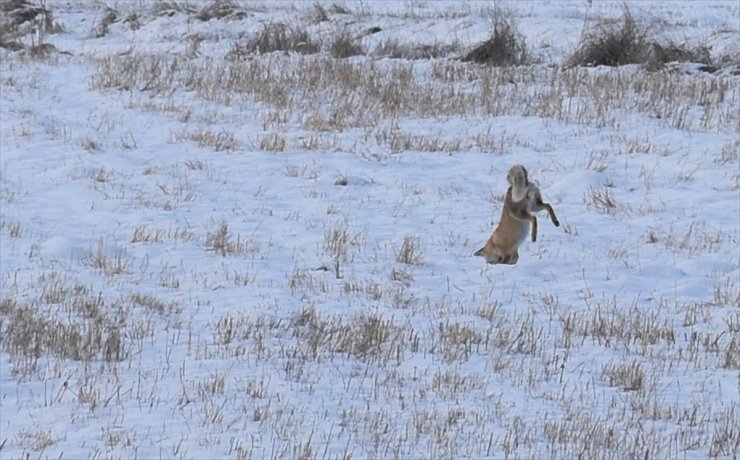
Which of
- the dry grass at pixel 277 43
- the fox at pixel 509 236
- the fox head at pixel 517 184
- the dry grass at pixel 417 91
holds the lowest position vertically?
the dry grass at pixel 277 43

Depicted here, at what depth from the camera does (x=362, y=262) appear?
9.67 meters

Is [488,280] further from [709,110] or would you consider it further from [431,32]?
[431,32]

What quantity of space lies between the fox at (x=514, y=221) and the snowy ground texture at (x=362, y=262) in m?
0.19

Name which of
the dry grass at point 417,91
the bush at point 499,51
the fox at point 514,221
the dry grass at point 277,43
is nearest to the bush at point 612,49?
the bush at point 499,51

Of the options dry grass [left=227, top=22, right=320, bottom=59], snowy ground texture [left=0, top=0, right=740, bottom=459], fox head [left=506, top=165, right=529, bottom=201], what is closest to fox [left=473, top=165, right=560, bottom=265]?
fox head [left=506, top=165, right=529, bottom=201]

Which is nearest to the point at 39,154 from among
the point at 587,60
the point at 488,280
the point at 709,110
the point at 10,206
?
the point at 10,206

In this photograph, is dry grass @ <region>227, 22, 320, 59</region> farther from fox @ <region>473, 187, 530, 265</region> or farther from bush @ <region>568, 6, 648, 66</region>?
fox @ <region>473, 187, 530, 265</region>

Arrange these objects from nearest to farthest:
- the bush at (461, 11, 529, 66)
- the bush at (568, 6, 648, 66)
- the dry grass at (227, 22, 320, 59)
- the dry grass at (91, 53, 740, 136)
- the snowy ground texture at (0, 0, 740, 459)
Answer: the snowy ground texture at (0, 0, 740, 459) → the dry grass at (91, 53, 740, 136) → the bush at (568, 6, 648, 66) → the bush at (461, 11, 529, 66) → the dry grass at (227, 22, 320, 59)

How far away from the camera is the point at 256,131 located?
48.3 feet

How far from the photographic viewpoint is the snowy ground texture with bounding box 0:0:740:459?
6105 mm

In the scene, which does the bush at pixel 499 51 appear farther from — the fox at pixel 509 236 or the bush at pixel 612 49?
the fox at pixel 509 236

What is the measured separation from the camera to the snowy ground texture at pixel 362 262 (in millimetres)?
6105

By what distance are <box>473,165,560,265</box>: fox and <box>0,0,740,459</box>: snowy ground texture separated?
0.19m

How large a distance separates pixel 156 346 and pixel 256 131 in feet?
25.2
